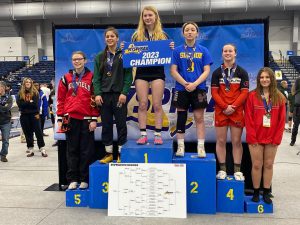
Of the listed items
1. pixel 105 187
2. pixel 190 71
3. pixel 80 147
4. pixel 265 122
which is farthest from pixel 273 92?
pixel 80 147

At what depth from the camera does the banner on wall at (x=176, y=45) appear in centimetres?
418

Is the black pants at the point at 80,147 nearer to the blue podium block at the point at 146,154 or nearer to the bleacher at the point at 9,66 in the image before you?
the blue podium block at the point at 146,154

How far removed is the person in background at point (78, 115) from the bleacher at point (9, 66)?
18252 mm

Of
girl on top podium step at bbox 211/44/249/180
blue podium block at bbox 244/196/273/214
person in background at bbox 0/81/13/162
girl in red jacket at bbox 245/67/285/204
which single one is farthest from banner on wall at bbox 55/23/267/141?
person in background at bbox 0/81/13/162

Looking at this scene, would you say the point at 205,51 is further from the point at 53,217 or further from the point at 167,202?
the point at 53,217

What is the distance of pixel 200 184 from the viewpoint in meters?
3.65

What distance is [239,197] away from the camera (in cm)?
367

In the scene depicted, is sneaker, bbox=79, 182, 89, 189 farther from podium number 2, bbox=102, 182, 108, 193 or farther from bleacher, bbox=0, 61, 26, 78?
bleacher, bbox=0, 61, 26, 78

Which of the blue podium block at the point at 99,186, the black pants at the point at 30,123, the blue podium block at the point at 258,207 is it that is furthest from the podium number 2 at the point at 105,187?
the black pants at the point at 30,123

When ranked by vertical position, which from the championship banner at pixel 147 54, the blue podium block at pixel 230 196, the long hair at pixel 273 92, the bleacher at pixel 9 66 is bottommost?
the blue podium block at pixel 230 196

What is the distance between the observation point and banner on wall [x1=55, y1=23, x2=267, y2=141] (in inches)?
165

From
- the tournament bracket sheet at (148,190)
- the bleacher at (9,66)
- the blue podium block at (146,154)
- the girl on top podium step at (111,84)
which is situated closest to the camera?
the tournament bracket sheet at (148,190)

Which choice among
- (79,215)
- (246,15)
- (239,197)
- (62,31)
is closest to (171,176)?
(239,197)

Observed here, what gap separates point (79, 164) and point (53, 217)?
2.47ft
